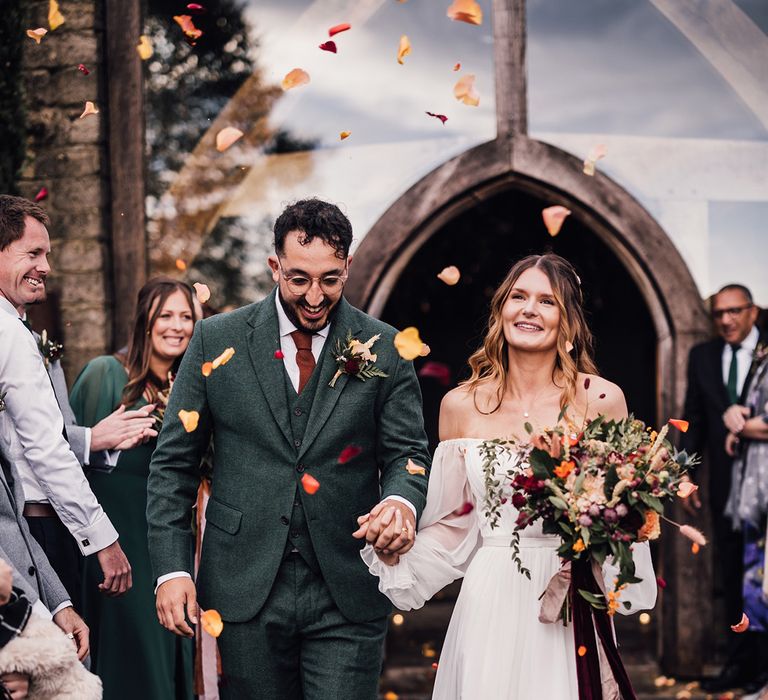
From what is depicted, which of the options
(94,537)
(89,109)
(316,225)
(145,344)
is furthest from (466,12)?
(94,537)

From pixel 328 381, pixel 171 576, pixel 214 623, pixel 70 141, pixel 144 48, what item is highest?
pixel 144 48

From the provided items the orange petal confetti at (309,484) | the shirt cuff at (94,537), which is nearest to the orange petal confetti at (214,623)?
the orange petal confetti at (309,484)

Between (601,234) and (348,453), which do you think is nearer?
(348,453)

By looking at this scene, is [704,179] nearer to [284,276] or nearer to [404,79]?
[404,79]

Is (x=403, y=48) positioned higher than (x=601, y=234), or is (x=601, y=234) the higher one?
(x=403, y=48)

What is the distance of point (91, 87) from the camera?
6.21 m

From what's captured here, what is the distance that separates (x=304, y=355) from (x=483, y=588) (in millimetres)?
970

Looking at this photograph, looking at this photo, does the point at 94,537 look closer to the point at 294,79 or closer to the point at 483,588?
the point at 483,588

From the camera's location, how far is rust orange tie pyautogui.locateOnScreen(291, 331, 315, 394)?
3.30m

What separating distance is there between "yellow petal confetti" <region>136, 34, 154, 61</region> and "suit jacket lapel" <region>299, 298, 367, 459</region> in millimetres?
3550

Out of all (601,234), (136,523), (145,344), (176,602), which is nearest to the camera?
(176,602)

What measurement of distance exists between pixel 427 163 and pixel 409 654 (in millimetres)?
3482

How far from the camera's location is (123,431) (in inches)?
171

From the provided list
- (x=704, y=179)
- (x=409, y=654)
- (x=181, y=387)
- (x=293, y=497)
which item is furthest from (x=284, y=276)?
(x=409, y=654)
